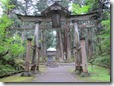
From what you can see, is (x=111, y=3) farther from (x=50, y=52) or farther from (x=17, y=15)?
(x=50, y=52)

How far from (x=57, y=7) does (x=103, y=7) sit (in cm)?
135

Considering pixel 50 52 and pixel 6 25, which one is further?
pixel 50 52

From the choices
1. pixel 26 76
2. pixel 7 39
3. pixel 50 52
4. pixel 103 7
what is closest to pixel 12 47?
pixel 7 39

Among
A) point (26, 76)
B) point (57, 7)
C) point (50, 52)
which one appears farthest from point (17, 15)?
point (50, 52)

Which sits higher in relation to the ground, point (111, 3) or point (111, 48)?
point (111, 3)

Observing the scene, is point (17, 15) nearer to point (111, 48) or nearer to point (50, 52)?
point (111, 48)

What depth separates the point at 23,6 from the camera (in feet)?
17.0

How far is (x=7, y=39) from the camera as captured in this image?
5.14m

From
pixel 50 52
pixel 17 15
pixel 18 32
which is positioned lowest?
pixel 50 52

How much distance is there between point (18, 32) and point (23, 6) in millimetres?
1250

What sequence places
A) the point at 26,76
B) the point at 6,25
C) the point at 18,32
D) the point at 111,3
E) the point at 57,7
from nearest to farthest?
the point at 111,3
the point at 26,76
the point at 6,25
the point at 57,7
the point at 18,32

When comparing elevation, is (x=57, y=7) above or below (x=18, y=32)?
above

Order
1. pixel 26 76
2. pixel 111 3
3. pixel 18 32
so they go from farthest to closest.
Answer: pixel 18 32
pixel 26 76
pixel 111 3

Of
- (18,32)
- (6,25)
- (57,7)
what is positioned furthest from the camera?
(18,32)
